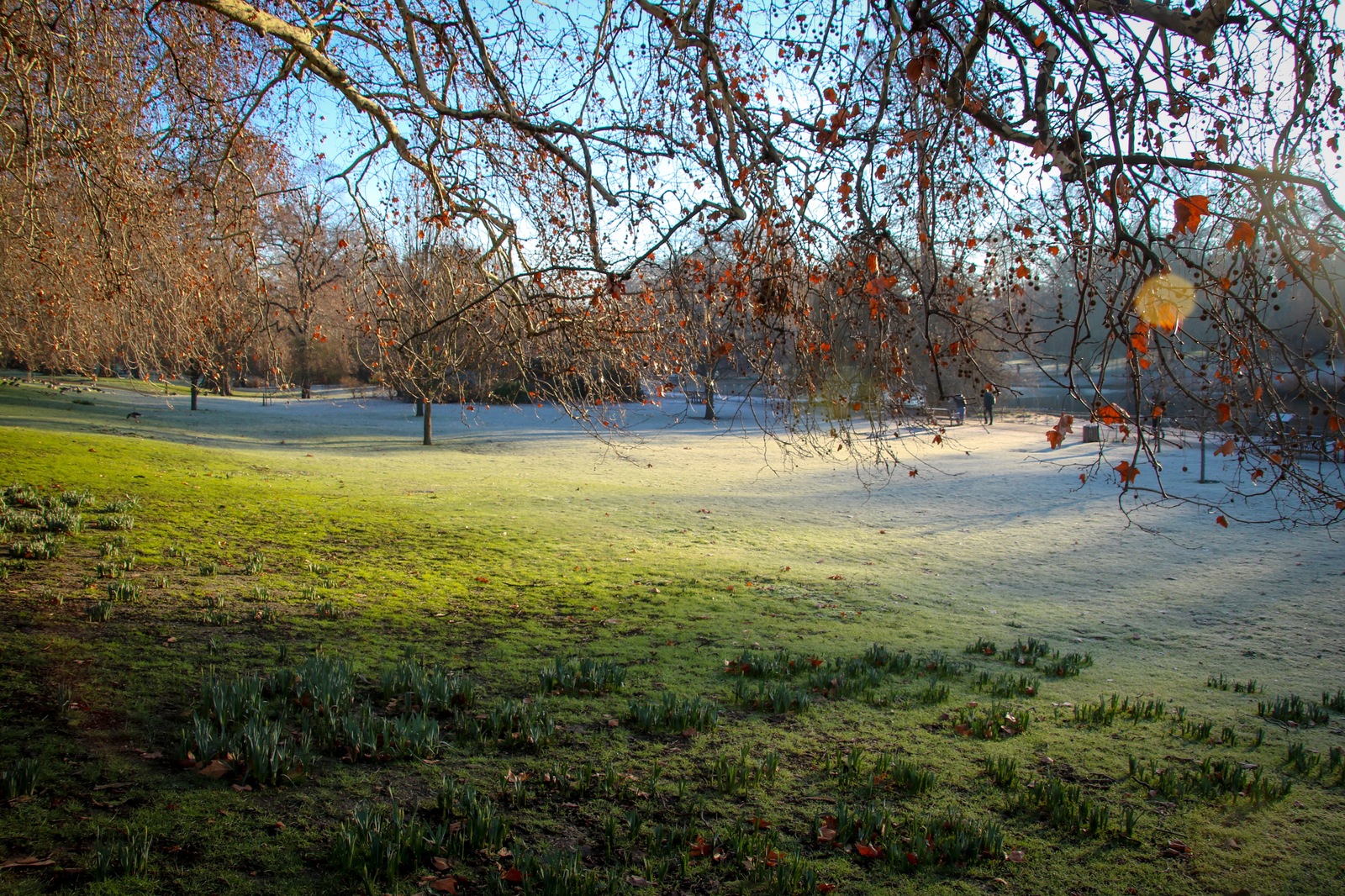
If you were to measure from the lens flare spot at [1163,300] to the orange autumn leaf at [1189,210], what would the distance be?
0.29 m

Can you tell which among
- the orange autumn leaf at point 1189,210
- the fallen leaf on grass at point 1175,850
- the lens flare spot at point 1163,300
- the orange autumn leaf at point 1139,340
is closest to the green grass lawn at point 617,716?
the fallen leaf on grass at point 1175,850

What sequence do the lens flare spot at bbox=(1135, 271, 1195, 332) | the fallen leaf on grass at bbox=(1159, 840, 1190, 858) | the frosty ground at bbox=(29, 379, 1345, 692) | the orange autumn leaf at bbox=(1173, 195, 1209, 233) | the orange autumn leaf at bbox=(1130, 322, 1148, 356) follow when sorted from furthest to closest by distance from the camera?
the frosty ground at bbox=(29, 379, 1345, 692) → the fallen leaf on grass at bbox=(1159, 840, 1190, 858) → the orange autumn leaf at bbox=(1130, 322, 1148, 356) → the lens flare spot at bbox=(1135, 271, 1195, 332) → the orange autumn leaf at bbox=(1173, 195, 1209, 233)

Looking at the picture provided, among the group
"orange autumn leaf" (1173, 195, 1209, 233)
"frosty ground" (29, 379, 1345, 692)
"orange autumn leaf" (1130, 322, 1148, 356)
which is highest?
"orange autumn leaf" (1173, 195, 1209, 233)

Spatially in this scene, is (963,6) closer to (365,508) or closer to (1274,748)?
(1274,748)

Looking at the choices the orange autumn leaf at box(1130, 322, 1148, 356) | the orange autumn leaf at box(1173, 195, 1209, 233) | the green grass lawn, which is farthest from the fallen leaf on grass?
the orange autumn leaf at box(1173, 195, 1209, 233)

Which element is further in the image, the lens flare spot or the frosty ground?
the frosty ground

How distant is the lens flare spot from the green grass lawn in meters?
2.31

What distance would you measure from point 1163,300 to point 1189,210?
0.34 m

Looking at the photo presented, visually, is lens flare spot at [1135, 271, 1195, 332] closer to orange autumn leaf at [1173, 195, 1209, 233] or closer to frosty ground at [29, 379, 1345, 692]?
orange autumn leaf at [1173, 195, 1209, 233]

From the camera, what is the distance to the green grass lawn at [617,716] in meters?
3.21

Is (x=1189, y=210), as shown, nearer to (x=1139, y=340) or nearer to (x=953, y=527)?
(x=1139, y=340)

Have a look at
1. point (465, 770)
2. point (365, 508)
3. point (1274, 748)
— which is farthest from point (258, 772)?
point (365, 508)

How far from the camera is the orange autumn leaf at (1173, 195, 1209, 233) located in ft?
9.30

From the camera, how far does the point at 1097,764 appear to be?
15.0 feet
